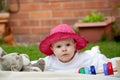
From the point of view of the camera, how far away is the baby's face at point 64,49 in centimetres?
254

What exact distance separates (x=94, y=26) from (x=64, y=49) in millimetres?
2011

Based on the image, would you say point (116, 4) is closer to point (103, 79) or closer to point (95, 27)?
point (95, 27)

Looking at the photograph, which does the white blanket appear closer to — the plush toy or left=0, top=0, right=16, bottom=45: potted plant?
the plush toy

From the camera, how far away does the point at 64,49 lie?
2533 millimetres

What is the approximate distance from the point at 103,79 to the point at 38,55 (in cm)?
188

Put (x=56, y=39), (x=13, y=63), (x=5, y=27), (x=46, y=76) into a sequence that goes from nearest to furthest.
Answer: (x=46, y=76)
(x=13, y=63)
(x=56, y=39)
(x=5, y=27)

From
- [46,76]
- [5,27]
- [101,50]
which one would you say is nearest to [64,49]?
[46,76]

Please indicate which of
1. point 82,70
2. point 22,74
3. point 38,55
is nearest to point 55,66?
point 82,70

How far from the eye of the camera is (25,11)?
16.6ft

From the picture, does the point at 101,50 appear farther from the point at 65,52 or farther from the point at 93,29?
the point at 65,52

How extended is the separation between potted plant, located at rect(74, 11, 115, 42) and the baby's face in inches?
74.3

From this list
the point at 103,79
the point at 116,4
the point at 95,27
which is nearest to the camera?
the point at 103,79

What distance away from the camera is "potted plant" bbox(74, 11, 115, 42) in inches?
177

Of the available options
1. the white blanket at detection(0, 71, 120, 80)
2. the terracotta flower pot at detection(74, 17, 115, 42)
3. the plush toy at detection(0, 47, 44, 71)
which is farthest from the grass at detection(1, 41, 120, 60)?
the white blanket at detection(0, 71, 120, 80)
